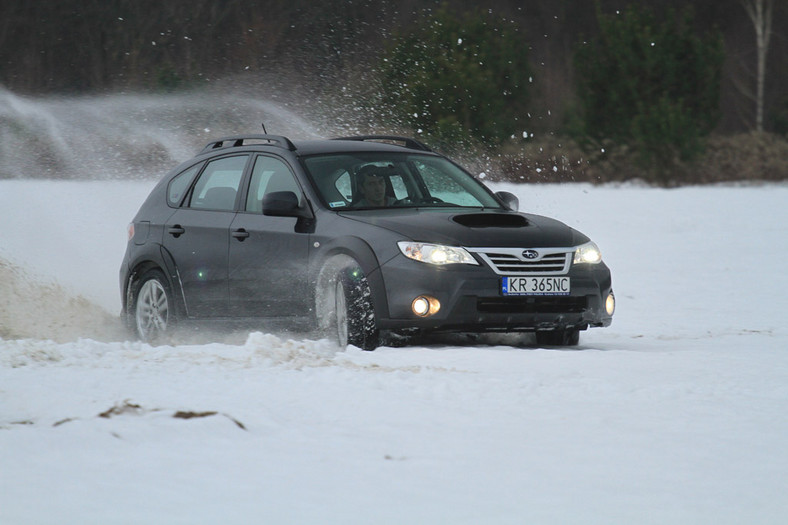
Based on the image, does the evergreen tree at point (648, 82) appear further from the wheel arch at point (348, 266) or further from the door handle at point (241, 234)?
the wheel arch at point (348, 266)

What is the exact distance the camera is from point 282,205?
786 cm

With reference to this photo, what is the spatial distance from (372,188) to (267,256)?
816 mm

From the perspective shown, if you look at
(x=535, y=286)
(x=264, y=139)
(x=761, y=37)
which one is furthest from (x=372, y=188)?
(x=761, y=37)

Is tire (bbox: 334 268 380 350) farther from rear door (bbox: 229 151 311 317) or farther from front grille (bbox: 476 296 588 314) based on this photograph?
front grille (bbox: 476 296 588 314)

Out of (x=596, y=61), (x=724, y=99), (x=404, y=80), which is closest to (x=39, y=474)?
(x=404, y=80)

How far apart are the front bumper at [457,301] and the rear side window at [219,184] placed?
1.74m

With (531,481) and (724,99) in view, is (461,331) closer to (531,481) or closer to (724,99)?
(531,481)

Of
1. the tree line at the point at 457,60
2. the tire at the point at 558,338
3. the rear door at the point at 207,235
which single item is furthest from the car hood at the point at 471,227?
the tree line at the point at 457,60

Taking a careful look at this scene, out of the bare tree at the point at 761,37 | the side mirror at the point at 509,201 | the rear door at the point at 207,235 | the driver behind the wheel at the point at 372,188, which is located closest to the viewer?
the driver behind the wheel at the point at 372,188

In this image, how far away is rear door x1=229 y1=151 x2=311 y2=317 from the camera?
26.0 ft

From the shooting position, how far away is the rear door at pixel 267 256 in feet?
26.0

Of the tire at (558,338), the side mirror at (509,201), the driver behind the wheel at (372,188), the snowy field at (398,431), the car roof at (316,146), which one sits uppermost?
the car roof at (316,146)

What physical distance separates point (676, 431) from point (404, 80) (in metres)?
24.6

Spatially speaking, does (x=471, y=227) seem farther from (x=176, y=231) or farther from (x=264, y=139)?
(x=176, y=231)
